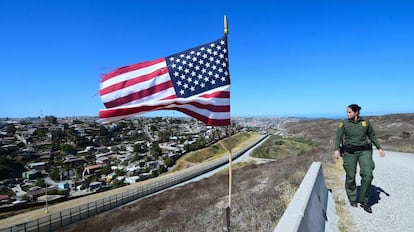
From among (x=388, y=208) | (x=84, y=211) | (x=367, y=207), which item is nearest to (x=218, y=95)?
(x=367, y=207)

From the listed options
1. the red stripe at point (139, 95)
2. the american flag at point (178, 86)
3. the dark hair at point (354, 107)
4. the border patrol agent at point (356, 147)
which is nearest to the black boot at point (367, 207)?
→ the border patrol agent at point (356, 147)

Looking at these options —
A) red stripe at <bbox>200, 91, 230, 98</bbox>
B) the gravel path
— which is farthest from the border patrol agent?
red stripe at <bbox>200, 91, 230, 98</bbox>

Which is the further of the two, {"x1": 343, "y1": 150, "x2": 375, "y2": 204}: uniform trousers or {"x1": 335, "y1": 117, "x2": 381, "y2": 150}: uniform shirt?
{"x1": 335, "y1": 117, "x2": 381, "y2": 150}: uniform shirt

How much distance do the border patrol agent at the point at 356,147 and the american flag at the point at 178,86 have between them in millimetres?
2748

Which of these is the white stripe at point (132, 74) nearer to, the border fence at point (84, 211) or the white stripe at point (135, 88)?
the white stripe at point (135, 88)

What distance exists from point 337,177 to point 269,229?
192 inches

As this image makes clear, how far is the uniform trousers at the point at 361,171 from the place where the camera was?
5.30m

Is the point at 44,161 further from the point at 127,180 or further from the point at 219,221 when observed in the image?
the point at 219,221

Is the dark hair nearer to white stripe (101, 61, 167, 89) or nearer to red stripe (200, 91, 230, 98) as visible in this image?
red stripe (200, 91, 230, 98)

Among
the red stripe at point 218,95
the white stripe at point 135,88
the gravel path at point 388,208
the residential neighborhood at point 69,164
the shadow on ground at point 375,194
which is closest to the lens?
the white stripe at point 135,88

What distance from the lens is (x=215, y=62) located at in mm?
4422

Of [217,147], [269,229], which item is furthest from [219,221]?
[217,147]

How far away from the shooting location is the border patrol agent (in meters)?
5.40

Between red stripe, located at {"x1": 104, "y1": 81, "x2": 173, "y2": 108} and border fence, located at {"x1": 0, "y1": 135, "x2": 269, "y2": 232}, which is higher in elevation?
red stripe, located at {"x1": 104, "y1": 81, "x2": 173, "y2": 108}
